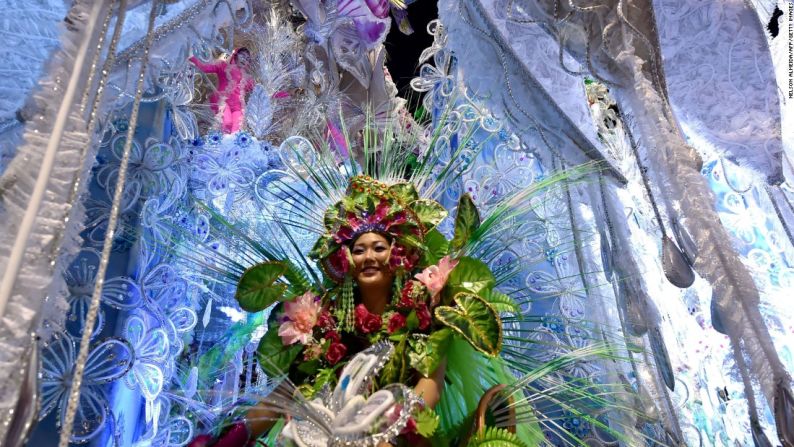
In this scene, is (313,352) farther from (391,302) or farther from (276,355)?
(391,302)

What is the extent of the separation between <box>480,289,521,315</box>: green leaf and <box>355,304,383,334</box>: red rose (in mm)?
271

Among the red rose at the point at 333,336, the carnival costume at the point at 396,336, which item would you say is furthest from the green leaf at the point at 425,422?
the red rose at the point at 333,336

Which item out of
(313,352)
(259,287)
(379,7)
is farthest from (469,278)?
(379,7)

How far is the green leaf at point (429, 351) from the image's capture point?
143cm

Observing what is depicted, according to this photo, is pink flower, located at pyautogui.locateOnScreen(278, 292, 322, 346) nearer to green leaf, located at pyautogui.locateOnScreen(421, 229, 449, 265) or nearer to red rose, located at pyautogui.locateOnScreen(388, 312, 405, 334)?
red rose, located at pyautogui.locateOnScreen(388, 312, 405, 334)

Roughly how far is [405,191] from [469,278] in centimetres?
34

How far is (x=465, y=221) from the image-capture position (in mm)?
1698

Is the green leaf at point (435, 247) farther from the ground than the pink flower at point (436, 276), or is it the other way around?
the green leaf at point (435, 247)

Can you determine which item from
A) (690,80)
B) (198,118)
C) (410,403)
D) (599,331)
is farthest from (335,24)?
(410,403)

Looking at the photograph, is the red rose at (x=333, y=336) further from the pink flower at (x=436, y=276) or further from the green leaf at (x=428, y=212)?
the green leaf at (x=428, y=212)

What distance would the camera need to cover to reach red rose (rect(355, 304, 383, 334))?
1562mm

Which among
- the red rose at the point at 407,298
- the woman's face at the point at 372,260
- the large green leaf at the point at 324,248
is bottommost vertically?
the red rose at the point at 407,298

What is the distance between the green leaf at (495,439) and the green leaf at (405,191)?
71 cm

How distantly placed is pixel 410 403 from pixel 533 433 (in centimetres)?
42
